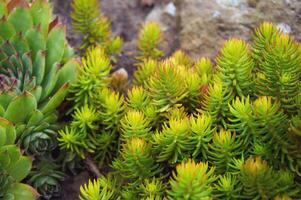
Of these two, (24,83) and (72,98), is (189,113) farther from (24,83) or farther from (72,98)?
(24,83)

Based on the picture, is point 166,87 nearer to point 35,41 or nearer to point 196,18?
point 35,41

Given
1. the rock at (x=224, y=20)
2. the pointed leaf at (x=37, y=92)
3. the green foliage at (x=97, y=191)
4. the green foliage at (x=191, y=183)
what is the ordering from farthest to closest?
the rock at (x=224, y=20)
the pointed leaf at (x=37, y=92)
the green foliage at (x=97, y=191)
the green foliage at (x=191, y=183)

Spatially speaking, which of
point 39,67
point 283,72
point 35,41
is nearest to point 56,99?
point 39,67

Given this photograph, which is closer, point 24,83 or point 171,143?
point 171,143

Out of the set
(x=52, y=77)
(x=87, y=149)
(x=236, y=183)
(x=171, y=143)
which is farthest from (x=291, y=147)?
(x=52, y=77)

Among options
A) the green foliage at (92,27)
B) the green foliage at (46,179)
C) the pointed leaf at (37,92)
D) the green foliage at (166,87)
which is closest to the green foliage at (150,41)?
the green foliage at (92,27)

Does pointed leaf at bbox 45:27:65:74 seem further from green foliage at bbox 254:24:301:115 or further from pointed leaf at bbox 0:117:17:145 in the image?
green foliage at bbox 254:24:301:115

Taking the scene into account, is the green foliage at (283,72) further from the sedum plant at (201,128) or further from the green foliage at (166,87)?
the green foliage at (166,87)
